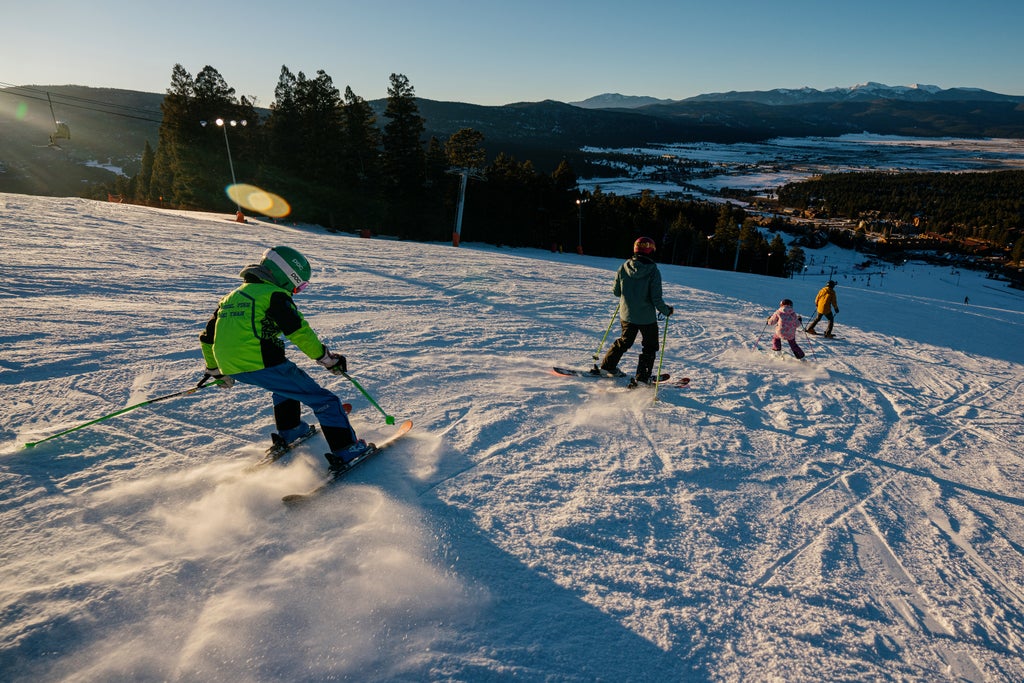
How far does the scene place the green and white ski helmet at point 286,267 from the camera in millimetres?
3635

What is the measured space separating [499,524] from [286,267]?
2.57 m

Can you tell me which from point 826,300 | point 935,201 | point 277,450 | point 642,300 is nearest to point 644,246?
point 642,300

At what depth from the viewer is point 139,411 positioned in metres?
4.79

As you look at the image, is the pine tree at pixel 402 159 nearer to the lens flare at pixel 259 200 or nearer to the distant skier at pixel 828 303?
the lens flare at pixel 259 200

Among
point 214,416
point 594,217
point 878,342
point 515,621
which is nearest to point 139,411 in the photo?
point 214,416

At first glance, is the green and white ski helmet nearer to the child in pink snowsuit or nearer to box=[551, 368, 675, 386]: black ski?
box=[551, 368, 675, 386]: black ski

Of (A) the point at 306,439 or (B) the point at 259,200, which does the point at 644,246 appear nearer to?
(A) the point at 306,439

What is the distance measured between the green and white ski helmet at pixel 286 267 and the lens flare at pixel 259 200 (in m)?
36.2

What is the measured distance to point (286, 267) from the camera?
3660mm

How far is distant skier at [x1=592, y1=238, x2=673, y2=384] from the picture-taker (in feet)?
19.8

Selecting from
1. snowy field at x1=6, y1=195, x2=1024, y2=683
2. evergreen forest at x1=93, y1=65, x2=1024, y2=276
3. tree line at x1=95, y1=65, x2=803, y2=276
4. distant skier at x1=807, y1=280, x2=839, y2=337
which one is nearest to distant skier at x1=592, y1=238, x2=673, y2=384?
snowy field at x1=6, y1=195, x2=1024, y2=683

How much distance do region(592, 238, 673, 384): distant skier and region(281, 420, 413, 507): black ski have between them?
316cm

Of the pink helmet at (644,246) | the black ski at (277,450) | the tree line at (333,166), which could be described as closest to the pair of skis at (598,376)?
the pink helmet at (644,246)

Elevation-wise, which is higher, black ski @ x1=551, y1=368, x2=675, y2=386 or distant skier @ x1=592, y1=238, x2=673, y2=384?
distant skier @ x1=592, y1=238, x2=673, y2=384
